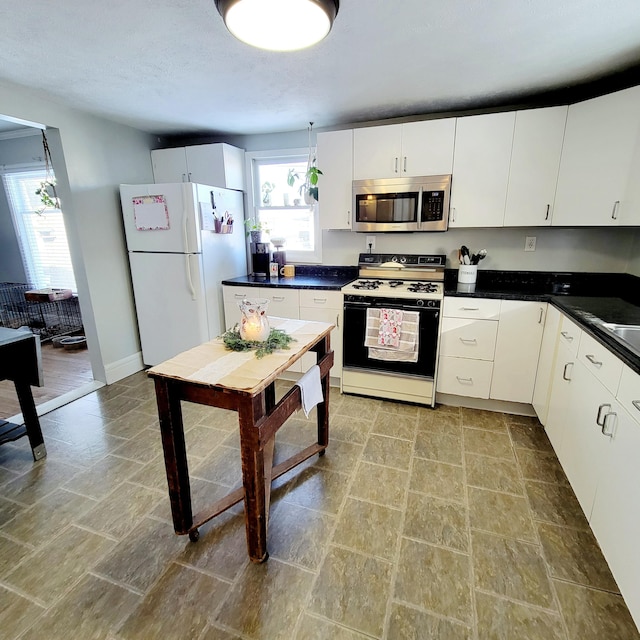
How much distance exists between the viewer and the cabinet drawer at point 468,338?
8.33ft

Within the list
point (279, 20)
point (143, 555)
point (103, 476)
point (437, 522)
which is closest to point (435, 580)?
point (437, 522)

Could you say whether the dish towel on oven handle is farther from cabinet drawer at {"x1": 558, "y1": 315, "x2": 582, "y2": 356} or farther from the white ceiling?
the white ceiling

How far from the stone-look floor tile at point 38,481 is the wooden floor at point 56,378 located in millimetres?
956

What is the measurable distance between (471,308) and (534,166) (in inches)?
43.4

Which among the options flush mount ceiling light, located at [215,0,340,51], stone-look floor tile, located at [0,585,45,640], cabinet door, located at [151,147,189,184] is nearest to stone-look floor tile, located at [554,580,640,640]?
stone-look floor tile, located at [0,585,45,640]

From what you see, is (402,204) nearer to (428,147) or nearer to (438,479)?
(428,147)

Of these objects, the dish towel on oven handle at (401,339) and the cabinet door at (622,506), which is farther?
the dish towel on oven handle at (401,339)

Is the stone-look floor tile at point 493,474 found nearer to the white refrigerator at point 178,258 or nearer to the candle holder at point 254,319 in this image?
the candle holder at point 254,319

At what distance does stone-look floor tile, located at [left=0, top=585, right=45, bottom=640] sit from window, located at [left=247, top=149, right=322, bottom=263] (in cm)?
298

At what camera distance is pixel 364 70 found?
2.09 m

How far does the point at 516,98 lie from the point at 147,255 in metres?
3.28

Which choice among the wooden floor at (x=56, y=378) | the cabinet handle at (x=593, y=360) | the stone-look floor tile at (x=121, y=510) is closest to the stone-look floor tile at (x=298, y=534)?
the stone-look floor tile at (x=121, y=510)

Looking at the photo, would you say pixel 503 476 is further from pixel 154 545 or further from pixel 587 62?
pixel 587 62

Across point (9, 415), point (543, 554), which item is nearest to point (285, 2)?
point (543, 554)
